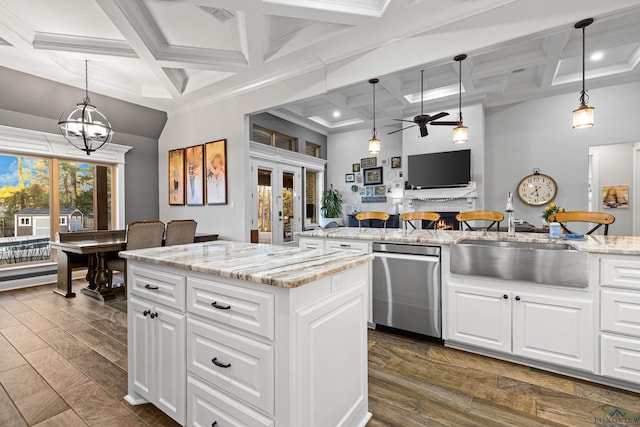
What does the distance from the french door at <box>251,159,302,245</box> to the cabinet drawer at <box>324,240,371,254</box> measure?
2949 mm

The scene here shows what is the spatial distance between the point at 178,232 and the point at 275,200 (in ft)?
8.76

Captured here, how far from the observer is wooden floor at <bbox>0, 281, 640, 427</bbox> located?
1.67 m

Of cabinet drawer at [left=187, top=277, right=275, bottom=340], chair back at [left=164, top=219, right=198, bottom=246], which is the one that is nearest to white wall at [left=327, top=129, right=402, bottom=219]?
chair back at [left=164, top=219, right=198, bottom=246]

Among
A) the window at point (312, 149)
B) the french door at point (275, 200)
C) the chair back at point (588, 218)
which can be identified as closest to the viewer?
the chair back at point (588, 218)

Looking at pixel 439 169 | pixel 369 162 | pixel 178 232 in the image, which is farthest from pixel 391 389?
pixel 369 162

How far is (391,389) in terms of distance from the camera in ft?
6.33

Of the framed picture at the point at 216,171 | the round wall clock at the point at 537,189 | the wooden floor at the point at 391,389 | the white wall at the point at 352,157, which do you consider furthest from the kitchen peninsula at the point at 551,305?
the white wall at the point at 352,157

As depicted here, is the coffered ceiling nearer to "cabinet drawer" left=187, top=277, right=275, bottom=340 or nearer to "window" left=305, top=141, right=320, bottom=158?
"cabinet drawer" left=187, top=277, right=275, bottom=340

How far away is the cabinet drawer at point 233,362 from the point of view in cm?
118

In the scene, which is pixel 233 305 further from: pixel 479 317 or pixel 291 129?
pixel 291 129

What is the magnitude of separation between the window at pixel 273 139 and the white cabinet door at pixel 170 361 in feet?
16.2

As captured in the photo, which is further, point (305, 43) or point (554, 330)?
point (305, 43)

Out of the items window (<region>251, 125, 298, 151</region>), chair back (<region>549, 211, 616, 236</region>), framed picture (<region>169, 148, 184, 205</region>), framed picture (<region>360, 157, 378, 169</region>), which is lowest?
chair back (<region>549, 211, 616, 236</region>)

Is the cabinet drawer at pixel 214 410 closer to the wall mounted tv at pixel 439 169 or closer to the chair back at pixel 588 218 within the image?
the chair back at pixel 588 218
